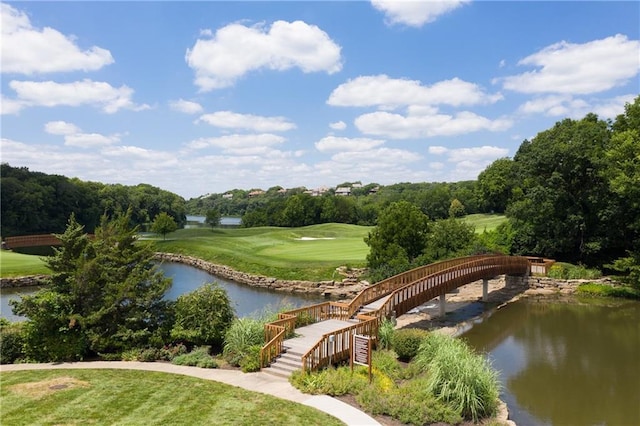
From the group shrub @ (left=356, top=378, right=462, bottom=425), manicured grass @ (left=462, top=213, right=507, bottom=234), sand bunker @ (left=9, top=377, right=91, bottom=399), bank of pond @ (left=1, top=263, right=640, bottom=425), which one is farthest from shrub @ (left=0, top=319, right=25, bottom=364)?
manicured grass @ (left=462, top=213, right=507, bottom=234)

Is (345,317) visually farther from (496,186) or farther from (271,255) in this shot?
(496,186)

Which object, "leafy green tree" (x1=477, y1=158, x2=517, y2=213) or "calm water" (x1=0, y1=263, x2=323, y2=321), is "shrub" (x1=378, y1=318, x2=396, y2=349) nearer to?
"calm water" (x1=0, y1=263, x2=323, y2=321)

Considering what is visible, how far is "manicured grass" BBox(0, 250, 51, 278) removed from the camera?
3759 cm

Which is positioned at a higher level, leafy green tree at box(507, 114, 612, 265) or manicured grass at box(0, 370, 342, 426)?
leafy green tree at box(507, 114, 612, 265)

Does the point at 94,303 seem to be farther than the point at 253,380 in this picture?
Yes

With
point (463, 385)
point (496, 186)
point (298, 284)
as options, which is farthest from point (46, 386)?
point (496, 186)

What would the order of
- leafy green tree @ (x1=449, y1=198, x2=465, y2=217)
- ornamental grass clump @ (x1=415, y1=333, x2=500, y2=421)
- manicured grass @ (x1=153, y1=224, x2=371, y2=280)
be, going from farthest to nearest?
leafy green tree @ (x1=449, y1=198, x2=465, y2=217) < manicured grass @ (x1=153, y1=224, x2=371, y2=280) < ornamental grass clump @ (x1=415, y1=333, x2=500, y2=421)

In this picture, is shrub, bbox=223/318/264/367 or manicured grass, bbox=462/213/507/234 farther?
manicured grass, bbox=462/213/507/234

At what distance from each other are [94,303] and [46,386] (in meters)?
4.50

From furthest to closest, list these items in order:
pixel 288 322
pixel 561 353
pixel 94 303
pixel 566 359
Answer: pixel 561 353 → pixel 566 359 → pixel 288 322 → pixel 94 303

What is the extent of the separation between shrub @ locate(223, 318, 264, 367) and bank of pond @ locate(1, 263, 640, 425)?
342 cm

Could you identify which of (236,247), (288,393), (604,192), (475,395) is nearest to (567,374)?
(475,395)

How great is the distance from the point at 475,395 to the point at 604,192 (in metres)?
32.0

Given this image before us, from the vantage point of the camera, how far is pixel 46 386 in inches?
455
